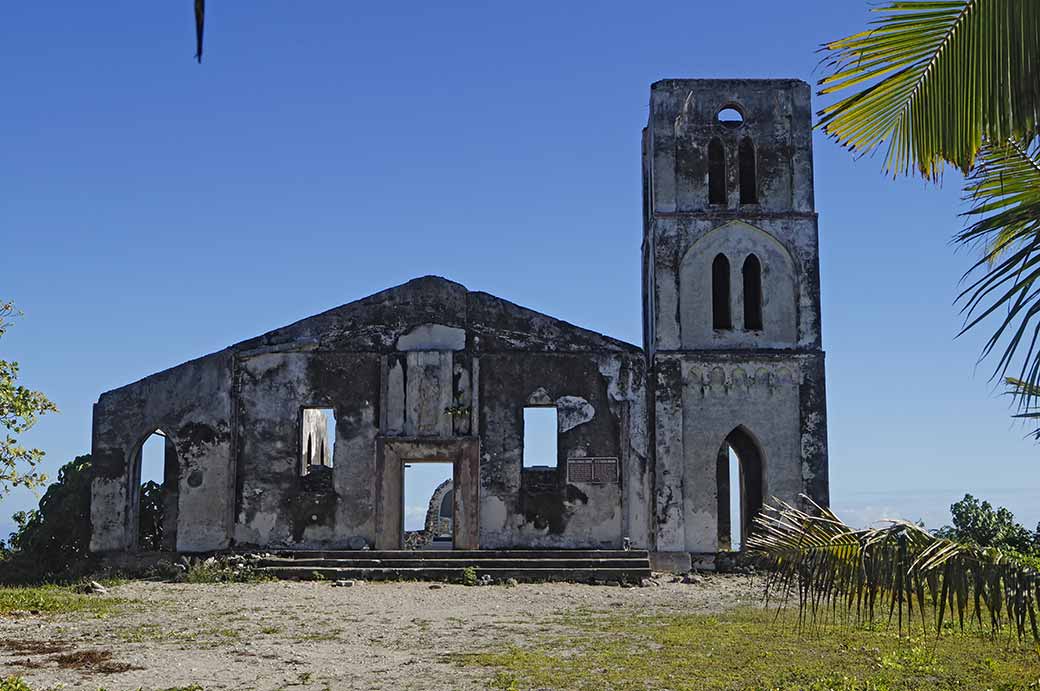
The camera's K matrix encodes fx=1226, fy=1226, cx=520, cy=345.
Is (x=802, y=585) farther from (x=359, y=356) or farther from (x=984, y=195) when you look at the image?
(x=359, y=356)

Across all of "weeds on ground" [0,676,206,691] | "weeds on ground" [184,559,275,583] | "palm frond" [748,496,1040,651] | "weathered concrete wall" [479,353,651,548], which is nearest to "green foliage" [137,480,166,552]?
"weeds on ground" [184,559,275,583]

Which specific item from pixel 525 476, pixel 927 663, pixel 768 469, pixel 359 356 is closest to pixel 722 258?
pixel 768 469

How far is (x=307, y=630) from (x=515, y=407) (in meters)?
9.20

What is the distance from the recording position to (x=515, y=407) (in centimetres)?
2245

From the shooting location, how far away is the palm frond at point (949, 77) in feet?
14.1

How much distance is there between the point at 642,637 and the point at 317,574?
27.4 feet

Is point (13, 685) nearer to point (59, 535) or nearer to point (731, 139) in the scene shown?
point (59, 535)

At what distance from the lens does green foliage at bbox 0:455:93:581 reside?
2200 centimetres

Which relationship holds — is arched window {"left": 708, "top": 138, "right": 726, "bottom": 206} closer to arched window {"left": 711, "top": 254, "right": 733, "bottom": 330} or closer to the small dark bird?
arched window {"left": 711, "top": 254, "right": 733, "bottom": 330}

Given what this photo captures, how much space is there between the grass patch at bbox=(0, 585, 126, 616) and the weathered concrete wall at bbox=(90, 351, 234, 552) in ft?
11.3

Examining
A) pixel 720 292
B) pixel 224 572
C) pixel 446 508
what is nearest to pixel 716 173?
pixel 720 292

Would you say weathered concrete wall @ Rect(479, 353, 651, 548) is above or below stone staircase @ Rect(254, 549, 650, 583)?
above

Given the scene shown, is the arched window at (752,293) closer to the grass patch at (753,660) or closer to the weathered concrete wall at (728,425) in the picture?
the weathered concrete wall at (728,425)

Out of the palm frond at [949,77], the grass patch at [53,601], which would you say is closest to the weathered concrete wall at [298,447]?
the grass patch at [53,601]
